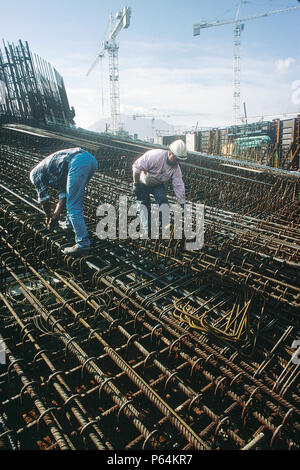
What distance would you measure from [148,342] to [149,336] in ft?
0.17

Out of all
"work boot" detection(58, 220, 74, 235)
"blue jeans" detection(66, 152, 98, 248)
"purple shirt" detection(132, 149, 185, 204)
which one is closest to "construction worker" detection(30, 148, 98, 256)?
"blue jeans" detection(66, 152, 98, 248)

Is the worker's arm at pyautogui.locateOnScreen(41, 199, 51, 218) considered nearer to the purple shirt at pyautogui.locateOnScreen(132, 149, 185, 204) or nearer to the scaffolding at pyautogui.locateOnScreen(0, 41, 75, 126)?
the purple shirt at pyautogui.locateOnScreen(132, 149, 185, 204)

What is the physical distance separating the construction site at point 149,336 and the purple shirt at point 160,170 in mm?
857

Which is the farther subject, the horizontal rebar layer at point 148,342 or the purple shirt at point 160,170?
the purple shirt at point 160,170

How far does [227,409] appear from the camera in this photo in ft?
6.09

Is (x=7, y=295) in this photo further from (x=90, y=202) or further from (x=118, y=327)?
(x=90, y=202)

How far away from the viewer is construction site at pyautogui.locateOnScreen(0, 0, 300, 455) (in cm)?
172

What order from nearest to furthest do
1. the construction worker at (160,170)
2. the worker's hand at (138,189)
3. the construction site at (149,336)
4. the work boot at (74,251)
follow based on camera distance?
1. the construction site at (149,336)
2. the work boot at (74,251)
3. the construction worker at (160,170)
4. the worker's hand at (138,189)

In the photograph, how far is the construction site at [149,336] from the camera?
172 centimetres

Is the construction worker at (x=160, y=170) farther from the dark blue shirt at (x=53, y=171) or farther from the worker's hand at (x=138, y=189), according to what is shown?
the dark blue shirt at (x=53, y=171)

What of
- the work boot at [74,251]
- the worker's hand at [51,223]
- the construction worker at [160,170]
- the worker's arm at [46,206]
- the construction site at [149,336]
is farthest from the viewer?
the construction worker at [160,170]

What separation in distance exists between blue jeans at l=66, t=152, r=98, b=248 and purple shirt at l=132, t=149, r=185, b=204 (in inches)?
39.9

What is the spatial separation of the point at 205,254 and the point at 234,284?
2.53ft

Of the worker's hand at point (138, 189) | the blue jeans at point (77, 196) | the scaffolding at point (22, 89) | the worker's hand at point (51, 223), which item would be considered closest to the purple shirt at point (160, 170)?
the worker's hand at point (138, 189)
